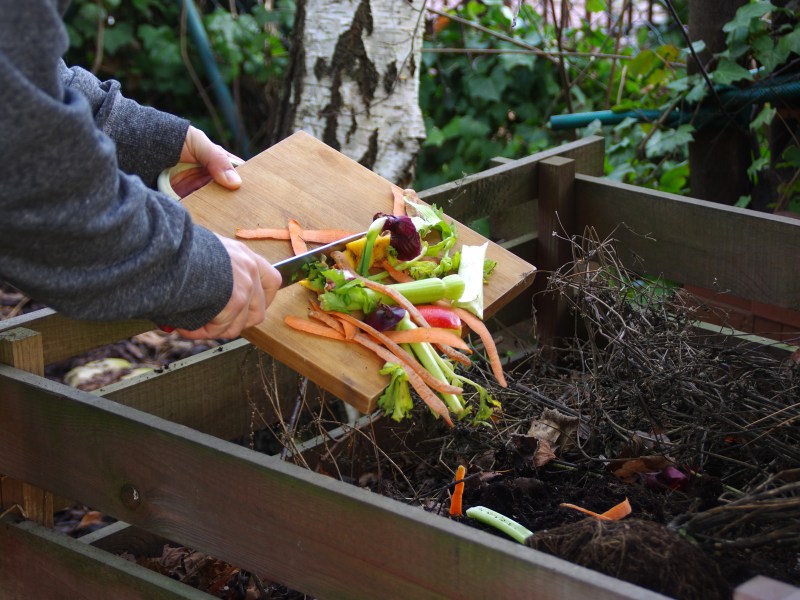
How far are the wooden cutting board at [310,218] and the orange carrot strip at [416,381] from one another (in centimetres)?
2

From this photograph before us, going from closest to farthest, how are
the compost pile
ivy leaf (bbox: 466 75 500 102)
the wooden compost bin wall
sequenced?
1. the wooden compost bin wall
2. the compost pile
3. ivy leaf (bbox: 466 75 500 102)

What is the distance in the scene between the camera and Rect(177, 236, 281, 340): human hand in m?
1.83

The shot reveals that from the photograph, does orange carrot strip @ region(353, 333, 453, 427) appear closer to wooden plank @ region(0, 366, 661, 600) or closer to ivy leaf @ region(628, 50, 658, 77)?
wooden plank @ region(0, 366, 661, 600)

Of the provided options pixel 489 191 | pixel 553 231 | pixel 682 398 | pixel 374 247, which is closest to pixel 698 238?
pixel 553 231

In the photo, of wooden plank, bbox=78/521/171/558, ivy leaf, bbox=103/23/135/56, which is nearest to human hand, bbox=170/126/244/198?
wooden plank, bbox=78/521/171/558

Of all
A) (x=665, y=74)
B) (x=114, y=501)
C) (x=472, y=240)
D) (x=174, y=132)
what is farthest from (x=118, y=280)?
(x=665, y=74)

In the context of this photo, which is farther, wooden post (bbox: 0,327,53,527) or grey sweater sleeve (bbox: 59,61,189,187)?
grey sweater sleeve (bbox: 59,61,189,187)

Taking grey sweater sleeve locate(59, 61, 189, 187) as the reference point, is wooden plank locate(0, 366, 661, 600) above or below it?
below

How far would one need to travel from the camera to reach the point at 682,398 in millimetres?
2268

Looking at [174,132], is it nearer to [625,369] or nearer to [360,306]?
[360,306]

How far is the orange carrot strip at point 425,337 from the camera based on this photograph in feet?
6.85

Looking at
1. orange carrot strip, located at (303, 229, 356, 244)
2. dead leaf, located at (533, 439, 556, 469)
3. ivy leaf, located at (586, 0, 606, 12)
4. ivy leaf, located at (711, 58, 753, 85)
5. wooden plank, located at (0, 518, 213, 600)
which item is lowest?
wooden plank, located at (0, 518, 213, 600)

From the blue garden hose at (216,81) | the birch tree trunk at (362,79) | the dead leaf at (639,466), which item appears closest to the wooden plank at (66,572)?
the dead leaf at (639,466)

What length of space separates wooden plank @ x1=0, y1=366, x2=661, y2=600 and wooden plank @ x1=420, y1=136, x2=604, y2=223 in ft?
4.21
